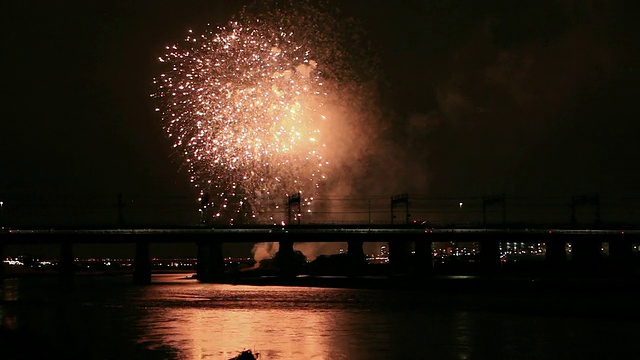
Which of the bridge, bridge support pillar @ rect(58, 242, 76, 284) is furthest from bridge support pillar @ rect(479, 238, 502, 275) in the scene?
bridge support pillar @ rect(58, 242, 76, 284)

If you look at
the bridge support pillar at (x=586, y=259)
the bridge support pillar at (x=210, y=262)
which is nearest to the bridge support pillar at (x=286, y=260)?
the bridge support pillar at (x=210, y=262)

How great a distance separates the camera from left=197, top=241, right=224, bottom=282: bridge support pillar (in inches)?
6968

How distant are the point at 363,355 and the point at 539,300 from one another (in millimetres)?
48506

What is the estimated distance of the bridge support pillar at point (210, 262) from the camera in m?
177

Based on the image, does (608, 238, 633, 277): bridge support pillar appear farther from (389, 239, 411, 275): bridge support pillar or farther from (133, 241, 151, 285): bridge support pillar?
(133, 241, 151, 285): bridge support pillar

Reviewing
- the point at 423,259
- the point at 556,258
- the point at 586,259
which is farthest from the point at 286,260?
the point at 586,259

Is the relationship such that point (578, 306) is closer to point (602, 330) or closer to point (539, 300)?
point (539, 300)

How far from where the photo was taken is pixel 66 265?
178750 millimetres

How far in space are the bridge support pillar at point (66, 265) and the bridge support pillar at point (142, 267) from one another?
12838 millimetres

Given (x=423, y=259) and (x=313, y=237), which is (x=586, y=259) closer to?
(x=423, y=259)

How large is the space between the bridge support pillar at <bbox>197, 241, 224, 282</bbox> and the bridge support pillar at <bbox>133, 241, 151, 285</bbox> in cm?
1225

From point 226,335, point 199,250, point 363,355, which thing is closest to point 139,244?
point 199,250

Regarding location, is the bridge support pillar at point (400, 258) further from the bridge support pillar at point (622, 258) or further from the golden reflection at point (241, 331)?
the golden reflection at point (241, 331)

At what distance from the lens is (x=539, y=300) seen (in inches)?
3740
